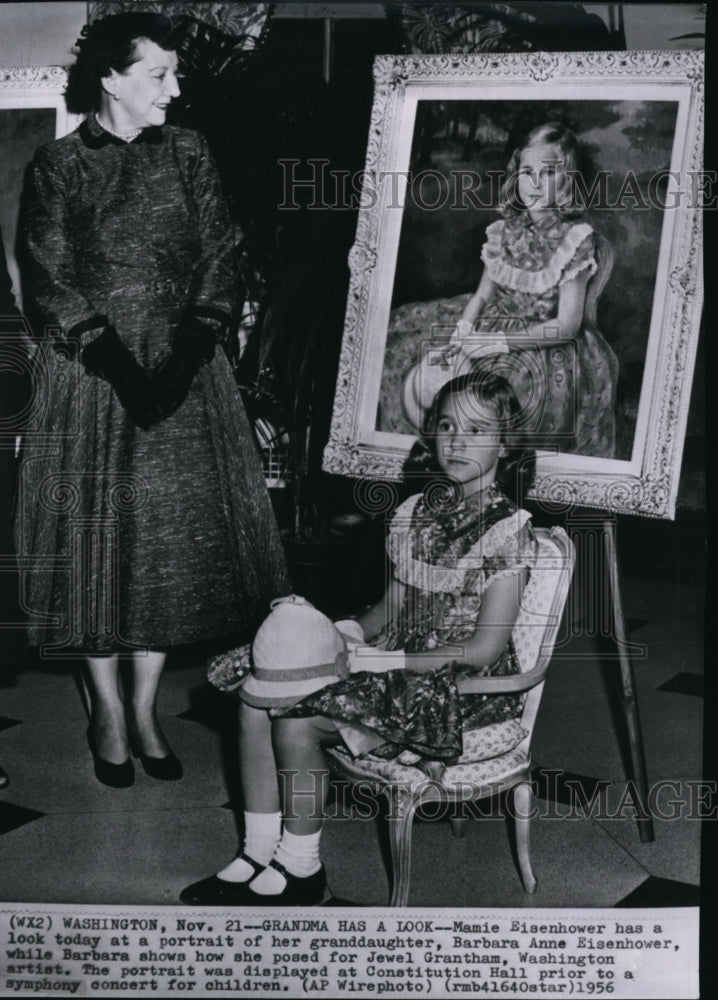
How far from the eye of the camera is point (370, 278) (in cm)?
212

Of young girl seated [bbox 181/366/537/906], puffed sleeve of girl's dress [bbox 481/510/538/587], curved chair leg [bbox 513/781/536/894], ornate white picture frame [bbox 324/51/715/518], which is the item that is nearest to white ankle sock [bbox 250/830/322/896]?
young girl seated [bbox 181/366/537/906]

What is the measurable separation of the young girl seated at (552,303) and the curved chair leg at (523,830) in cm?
67

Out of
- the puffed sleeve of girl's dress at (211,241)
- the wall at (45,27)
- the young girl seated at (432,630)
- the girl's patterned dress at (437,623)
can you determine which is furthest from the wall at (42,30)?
the girl's patterned dress at (437,623)

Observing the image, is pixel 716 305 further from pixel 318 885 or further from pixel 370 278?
pixel 318 885

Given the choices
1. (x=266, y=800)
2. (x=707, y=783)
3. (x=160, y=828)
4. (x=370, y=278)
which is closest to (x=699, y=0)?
(x=370, y=278)

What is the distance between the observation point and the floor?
6.73 ft

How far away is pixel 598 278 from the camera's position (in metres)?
2.04

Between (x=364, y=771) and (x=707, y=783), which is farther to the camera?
(x=707, y=783)

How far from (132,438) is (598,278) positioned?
3.15ft

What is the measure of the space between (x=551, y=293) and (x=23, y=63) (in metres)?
1.13

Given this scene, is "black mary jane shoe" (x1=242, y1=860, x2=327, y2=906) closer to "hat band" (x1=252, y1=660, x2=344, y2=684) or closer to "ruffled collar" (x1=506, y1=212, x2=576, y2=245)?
"hat band" (x1=252, y1=660, x2=344, y2=684)

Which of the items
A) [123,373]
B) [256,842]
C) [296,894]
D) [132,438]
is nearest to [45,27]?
[123,373]

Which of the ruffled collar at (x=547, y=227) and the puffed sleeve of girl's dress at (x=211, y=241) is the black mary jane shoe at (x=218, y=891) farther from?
the ruffled collar at (x=547, y=227)

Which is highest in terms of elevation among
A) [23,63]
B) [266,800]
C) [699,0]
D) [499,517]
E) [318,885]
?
[699,0]
